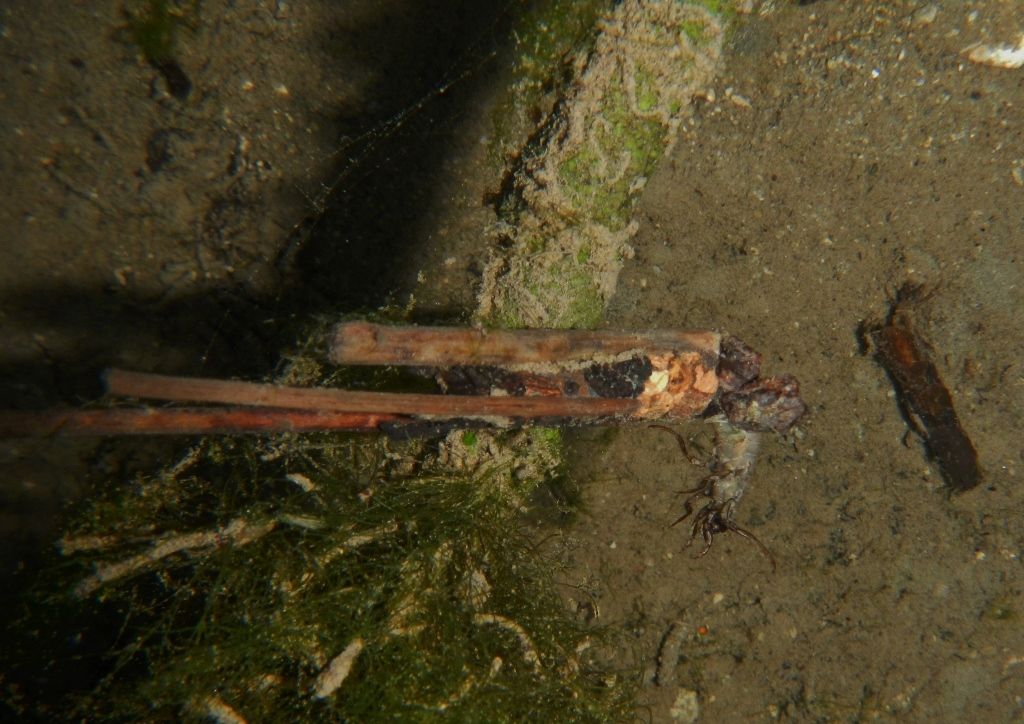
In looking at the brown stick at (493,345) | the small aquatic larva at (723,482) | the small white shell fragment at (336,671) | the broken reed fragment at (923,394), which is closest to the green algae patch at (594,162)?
the brown stick at (493,345)

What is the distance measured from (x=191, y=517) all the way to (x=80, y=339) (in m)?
1.17

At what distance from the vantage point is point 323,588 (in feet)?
10.0

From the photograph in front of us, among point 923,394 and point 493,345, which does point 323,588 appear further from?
point 923,394

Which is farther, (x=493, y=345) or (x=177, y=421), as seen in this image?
(x=493, y=345)

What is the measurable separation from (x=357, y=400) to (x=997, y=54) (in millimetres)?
4070

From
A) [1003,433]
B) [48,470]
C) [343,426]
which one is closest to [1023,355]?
[1003,433]

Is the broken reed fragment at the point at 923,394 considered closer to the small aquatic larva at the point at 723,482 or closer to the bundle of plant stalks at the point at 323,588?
the small aquatic larva at the point at 723,482

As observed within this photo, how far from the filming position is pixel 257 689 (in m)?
2.95

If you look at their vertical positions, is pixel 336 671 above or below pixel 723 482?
below

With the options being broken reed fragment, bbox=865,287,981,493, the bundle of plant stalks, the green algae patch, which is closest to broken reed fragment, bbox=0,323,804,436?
the green algae patch

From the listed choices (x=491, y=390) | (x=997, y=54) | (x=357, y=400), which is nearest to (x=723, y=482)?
(x=491, y=390)

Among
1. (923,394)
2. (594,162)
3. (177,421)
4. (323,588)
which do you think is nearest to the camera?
(177,421)

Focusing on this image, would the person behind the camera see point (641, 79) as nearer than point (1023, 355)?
Yes

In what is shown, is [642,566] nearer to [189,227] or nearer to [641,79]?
[641,79]
